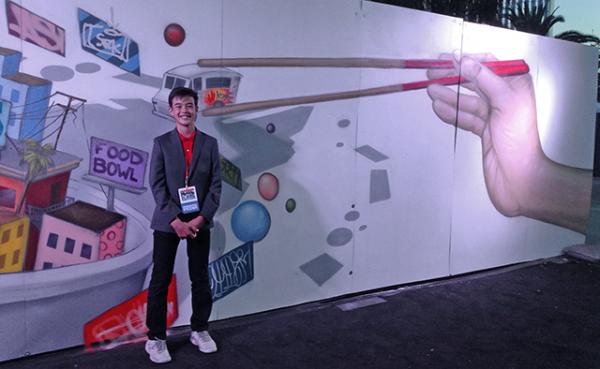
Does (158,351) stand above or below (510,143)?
below

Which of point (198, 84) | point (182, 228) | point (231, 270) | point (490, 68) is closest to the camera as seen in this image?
point (182, 228)

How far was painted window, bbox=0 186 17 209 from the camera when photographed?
3436 mm

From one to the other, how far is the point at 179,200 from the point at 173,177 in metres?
0.15

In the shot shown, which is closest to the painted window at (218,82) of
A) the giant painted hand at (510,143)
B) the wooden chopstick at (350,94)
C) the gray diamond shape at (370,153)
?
the wooden chopstick at (350,94)

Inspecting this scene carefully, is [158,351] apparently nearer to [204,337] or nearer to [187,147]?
[204,337]

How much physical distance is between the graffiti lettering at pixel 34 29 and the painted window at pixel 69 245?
1.22 meters

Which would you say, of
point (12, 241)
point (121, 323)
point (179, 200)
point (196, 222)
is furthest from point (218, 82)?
point (121, 323)

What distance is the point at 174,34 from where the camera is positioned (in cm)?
402

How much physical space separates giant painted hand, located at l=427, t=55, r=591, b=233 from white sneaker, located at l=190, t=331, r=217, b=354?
3258 mm

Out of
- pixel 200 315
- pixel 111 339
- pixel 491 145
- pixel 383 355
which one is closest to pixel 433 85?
pixel 491 145

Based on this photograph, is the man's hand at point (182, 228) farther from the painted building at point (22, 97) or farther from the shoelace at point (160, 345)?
the painted building at point (22, 97)

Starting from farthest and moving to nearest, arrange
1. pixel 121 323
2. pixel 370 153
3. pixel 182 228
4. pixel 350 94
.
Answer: pixel 370 153 < pixel 350 94 < pixel 121 323 < pixel 182 228

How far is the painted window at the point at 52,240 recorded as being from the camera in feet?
11.9

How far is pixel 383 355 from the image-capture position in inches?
156
